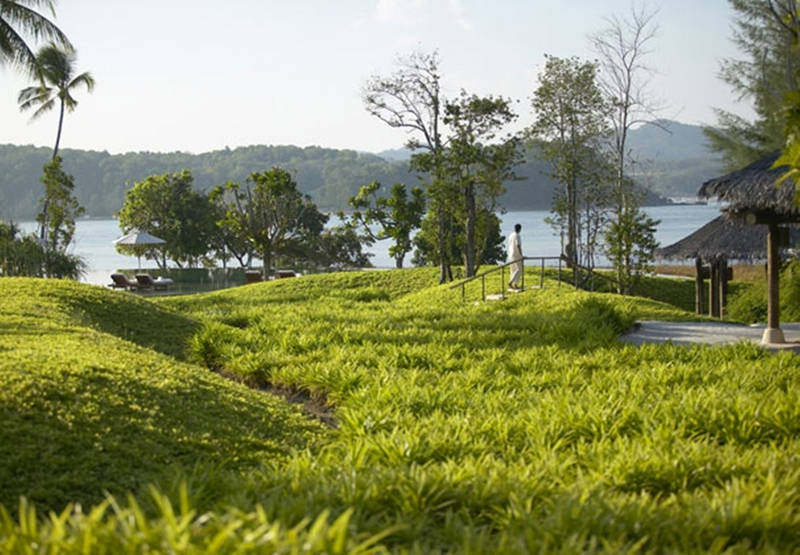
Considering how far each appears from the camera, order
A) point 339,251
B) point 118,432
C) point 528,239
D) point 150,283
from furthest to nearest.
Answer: point 528,239 < point 339,251 < point 150,283 < point 118,432

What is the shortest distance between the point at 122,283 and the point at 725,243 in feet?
60.2

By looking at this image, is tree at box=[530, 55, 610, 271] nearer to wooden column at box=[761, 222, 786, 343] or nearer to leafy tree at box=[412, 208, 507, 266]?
leafy tree at box=[412, 208, 507, 266]

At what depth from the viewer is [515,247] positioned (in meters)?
16.1

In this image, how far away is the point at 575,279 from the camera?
22.5 m

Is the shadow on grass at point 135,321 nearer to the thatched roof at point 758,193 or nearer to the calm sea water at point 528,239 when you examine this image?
the thatched roof at point 758,193

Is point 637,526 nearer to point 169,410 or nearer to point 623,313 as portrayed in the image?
point 169,410

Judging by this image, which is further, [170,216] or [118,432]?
[170,216]

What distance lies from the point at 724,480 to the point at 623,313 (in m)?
7.40

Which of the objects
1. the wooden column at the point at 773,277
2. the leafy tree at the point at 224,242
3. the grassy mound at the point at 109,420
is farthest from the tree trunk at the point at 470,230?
the leafy tree at the point at 224,242

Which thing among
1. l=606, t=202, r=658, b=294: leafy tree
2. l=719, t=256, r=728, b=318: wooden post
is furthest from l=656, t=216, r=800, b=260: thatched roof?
l=606, t=202, r=658, b=294: leafy tree

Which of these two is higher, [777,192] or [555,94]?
[555,94]

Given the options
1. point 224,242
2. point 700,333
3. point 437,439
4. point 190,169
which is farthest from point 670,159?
point 437,439

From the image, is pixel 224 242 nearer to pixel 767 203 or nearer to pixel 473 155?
pixel 473 155

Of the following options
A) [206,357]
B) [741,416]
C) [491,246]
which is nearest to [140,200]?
[491,246]
